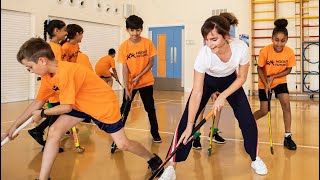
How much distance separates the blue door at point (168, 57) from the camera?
10.9 metres

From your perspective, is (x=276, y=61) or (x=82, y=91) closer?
(x=82, y=91)

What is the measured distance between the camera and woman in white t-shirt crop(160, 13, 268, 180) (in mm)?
2289

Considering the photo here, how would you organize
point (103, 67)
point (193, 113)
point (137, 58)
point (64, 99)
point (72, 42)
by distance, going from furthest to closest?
point (103, 67)
point (72, 42)
point (137, 58)
point (193, 113)
point (64, 99)

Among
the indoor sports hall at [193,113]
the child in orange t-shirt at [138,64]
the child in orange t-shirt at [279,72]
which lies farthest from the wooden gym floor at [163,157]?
the child in orange t-shirt at [138,64]

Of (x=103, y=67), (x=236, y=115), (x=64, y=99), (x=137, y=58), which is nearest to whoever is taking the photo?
(x=64, y=99)

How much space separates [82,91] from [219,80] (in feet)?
3.49

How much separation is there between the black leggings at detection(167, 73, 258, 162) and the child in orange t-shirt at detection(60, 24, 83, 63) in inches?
70.0

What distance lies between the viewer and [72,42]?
3.97 m

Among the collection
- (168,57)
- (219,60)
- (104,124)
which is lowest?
(104,124)

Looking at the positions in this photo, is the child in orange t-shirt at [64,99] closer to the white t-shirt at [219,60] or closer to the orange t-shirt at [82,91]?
the orange t-shirt at [82,91]

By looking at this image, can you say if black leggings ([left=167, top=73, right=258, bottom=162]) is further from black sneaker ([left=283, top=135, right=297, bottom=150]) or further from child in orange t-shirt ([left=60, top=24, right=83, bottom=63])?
child in orange t-shirt ([left=60, top=24, right=83, bottom=63])

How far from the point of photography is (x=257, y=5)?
9.54m

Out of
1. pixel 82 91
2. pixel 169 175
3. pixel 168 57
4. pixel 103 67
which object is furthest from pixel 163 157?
pixel 168 57

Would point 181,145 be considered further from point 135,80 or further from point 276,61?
point 276,61
